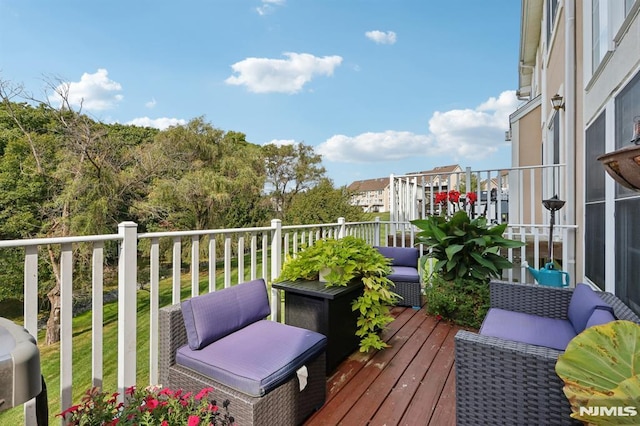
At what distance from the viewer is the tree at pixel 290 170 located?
59.8 ft

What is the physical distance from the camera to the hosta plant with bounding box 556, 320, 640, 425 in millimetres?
973

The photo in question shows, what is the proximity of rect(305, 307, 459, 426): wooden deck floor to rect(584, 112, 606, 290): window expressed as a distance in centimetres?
153

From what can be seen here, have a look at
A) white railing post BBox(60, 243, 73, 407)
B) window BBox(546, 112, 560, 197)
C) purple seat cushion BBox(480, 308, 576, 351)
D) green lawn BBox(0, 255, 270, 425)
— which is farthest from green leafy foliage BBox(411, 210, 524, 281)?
green lawn BBox(0, 255, 270, 425)

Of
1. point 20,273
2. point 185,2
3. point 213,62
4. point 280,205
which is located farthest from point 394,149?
point 20,273

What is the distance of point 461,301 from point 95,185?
341 inches

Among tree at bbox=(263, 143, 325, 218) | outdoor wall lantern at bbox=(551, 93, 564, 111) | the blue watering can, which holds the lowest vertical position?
the blue watering can

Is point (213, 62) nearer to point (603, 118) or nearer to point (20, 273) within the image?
point (20, 273)

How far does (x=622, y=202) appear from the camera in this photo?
7.40ft

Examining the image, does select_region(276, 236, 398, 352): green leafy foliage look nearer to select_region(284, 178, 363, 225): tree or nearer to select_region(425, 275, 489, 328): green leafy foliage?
select_region(425, 275, 489, 328): green leafy foliage

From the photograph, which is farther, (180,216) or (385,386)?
(180,216)

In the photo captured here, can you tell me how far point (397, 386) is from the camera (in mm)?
2371

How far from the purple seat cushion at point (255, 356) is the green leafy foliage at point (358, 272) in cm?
76

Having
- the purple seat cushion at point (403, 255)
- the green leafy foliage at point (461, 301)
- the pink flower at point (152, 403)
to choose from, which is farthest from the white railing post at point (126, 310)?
the purple seat cushion at point (403, 255)

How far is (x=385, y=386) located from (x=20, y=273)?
835cm
